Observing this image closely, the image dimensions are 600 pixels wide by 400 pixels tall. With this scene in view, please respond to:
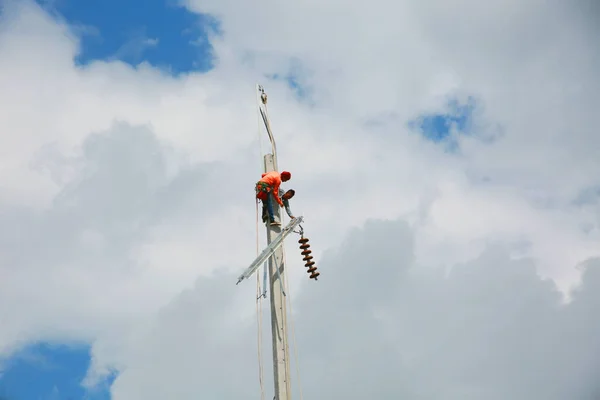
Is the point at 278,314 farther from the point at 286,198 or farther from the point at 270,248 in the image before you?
the point at 286,198

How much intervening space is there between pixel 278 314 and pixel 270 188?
425cm

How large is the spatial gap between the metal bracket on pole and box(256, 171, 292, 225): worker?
533 millimetres

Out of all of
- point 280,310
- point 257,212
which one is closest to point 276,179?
point 257,212

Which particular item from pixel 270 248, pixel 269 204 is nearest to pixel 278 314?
pixel 270 248

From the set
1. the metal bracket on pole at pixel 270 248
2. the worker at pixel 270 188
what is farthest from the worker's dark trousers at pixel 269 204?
the metal bracket on pole at pixel 270 248

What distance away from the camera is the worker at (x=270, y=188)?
72.5ft

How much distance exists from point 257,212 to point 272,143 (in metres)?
2.80

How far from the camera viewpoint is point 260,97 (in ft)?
81.7

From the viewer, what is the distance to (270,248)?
21391mm

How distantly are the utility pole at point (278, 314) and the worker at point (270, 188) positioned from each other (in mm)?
199

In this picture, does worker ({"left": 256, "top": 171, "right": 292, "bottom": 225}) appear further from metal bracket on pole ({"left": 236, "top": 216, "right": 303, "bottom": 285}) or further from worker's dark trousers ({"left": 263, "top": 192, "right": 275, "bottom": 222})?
metal bracket on pole ({"left": 236, "top": 216, "right": 303, "bottom": 285})

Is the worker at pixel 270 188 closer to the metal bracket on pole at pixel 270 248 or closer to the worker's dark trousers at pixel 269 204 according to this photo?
the worker's dark trousers at pixel 269 204

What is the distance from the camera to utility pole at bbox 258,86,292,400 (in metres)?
19.2

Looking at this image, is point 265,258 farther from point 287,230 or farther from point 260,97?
point 260,97
